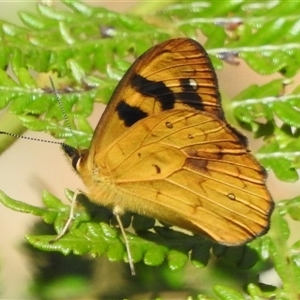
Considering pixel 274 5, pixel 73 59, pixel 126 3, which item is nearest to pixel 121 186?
pixel 73 59

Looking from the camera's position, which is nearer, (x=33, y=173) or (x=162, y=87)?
(x=162, y=87)

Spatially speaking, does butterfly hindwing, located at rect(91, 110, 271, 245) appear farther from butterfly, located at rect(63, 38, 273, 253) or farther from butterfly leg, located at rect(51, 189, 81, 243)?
butterfly leg, located at rect(51, 189, 81, 243)

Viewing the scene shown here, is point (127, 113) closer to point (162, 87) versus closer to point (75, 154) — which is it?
point (162, 87)

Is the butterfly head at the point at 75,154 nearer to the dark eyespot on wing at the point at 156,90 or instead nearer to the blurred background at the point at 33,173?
the dark eyespot on wing at the point at 156,90

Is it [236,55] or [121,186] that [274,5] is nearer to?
[236,55]

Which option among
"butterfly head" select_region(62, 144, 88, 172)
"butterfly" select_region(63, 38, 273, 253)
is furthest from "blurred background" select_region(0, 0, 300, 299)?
"butterfly" select_region(63, 38, 273, 253)

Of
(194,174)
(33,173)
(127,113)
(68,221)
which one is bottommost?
(33,173)

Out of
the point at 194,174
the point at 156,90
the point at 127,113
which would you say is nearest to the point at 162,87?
the point at 156,90

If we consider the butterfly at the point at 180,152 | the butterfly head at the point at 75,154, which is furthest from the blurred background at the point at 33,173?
the butterfly at the point at 180,152
